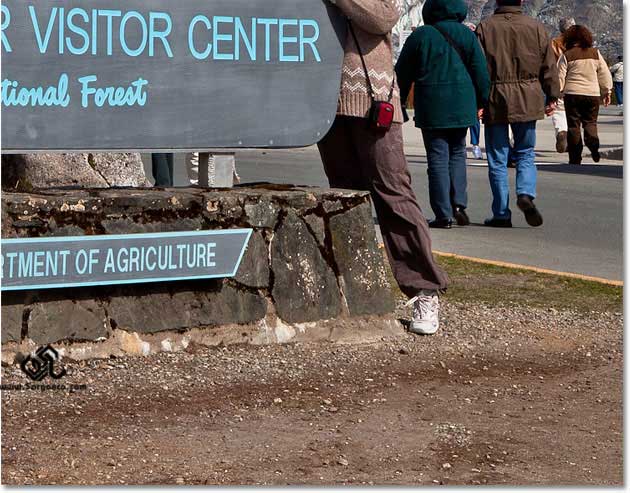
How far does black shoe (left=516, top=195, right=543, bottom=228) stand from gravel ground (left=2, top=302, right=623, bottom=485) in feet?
14.5

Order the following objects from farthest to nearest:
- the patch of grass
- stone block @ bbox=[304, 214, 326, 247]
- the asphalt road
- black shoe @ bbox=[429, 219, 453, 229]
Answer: black shoe @ bbox=[429, 219, 453, 229], the asphalt road, the patch of grass, stone block @ bbox=[304, 214, 326, 247]

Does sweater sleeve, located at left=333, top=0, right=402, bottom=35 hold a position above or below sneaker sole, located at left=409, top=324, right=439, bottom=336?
above

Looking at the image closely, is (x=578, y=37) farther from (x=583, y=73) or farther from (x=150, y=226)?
(x=150, y=226)

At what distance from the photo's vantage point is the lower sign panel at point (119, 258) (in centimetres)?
558

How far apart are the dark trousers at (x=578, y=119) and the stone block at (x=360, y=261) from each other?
11.7 meters

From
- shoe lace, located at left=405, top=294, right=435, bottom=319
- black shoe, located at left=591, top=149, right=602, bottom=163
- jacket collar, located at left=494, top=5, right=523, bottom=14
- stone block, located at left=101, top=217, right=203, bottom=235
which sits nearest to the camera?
stone block, located at left=101, top=217, right=203, bottom=235

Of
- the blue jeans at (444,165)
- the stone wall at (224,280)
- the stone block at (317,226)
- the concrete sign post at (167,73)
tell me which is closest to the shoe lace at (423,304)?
the stone wall at (224,280)

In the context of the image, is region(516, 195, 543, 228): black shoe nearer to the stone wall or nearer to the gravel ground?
the gravel ground

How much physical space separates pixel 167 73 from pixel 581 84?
12318 mm

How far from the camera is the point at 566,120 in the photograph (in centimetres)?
1838

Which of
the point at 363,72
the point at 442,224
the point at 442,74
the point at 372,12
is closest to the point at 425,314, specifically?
the point at 363,72

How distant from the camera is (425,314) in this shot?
6551 millimetres

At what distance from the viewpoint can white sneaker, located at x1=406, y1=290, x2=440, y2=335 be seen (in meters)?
6.55

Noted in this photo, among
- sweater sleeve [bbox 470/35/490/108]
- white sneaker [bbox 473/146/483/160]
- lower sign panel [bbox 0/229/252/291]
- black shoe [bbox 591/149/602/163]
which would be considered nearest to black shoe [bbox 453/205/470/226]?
sweater sleeve [bbox 470/35/490/108]
